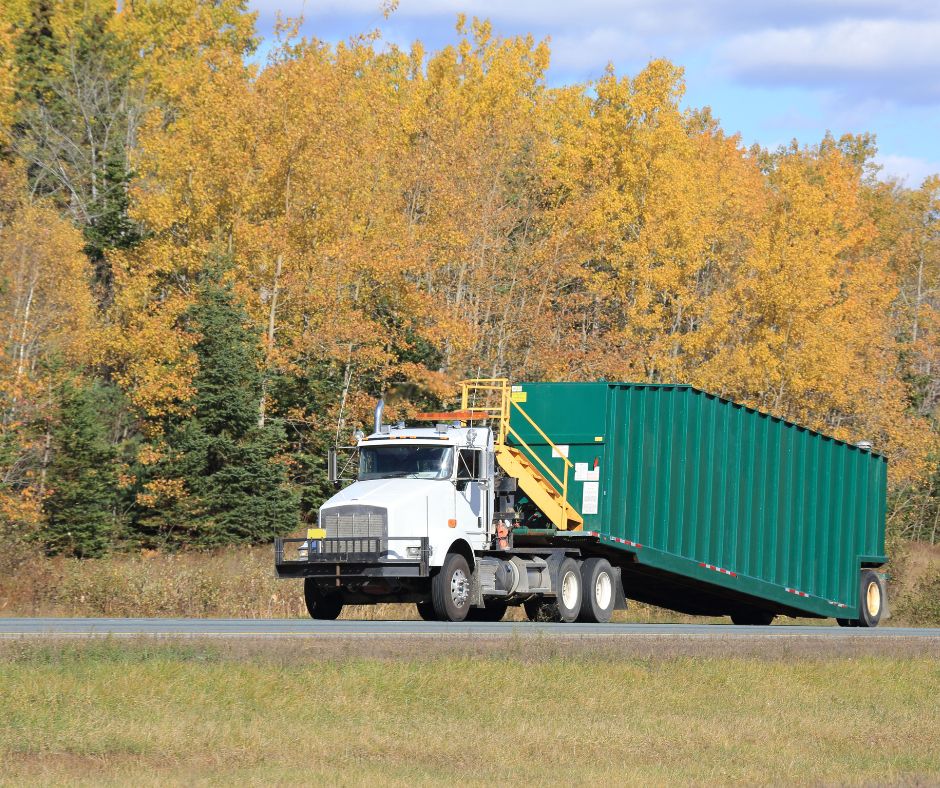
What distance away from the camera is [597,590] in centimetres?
2541

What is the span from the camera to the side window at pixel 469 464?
2358 centimetres

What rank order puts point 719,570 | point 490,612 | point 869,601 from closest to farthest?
point 490,612 → point 719,570 → point 869,601

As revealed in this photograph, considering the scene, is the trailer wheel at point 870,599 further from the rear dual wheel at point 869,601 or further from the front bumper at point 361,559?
the front bumper at point 361,559

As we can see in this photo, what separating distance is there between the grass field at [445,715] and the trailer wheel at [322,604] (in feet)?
22.5

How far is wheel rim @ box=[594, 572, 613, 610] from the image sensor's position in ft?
83.6

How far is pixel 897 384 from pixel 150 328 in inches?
1163

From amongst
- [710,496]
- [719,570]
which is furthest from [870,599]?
[710,496]

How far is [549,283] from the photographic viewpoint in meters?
49.4

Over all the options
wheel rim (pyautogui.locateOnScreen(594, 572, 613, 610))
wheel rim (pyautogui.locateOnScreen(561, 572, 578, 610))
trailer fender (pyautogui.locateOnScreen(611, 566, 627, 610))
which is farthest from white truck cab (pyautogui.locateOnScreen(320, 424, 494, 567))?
trailer fender (pyautogui.locateOnScreen(611, 566, 627, 610))

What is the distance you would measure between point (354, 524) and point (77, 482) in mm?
19438

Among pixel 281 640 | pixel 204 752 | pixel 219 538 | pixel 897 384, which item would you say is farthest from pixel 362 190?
pixel 204 752

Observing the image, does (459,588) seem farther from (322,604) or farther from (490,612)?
(490,612)

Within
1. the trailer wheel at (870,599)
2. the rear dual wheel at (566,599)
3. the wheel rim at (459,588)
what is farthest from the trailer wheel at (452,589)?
the trailer wheel at (870,599)

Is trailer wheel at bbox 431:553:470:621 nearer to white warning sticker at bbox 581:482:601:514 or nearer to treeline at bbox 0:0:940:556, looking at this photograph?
white warning sticker at bbox 581:482:601:514
